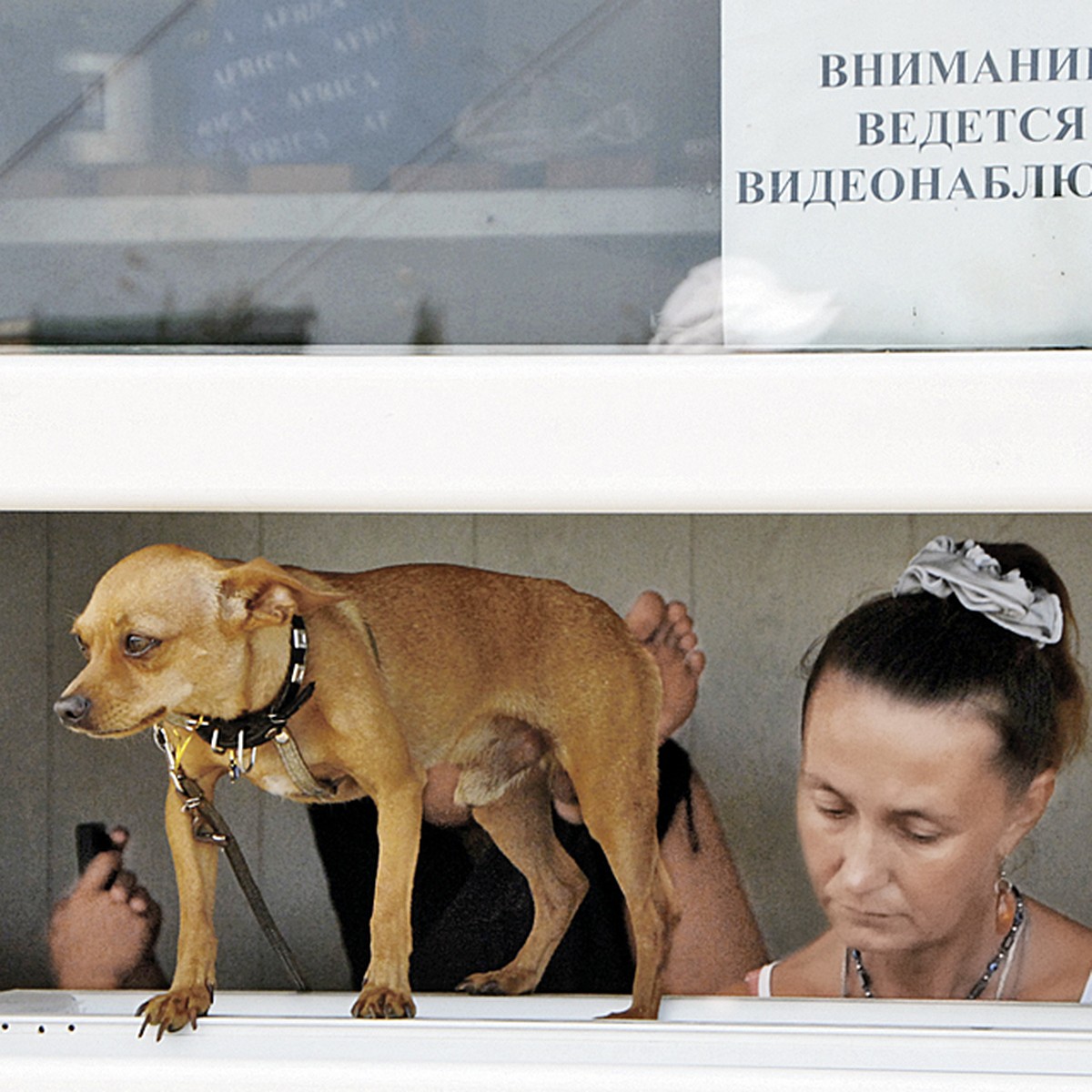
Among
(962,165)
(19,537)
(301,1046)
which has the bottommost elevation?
(301,1046)

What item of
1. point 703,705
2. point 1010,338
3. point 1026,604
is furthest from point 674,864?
point 1010,338

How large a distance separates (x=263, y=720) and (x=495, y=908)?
10.5 inches

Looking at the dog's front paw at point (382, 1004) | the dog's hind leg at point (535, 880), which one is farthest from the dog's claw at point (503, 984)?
the dog's front paw at point (382, 1004)

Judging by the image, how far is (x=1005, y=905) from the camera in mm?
1034

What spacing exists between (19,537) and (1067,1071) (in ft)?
2.87

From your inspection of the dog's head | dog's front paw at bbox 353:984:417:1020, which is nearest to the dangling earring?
dog's front paw at bbox 353:984:417:1020

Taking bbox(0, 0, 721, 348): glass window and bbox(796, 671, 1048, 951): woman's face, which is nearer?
bbox(0, 0, 721, 348): glass window

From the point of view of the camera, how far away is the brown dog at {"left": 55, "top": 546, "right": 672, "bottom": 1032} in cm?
89

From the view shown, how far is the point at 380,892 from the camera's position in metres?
0.96

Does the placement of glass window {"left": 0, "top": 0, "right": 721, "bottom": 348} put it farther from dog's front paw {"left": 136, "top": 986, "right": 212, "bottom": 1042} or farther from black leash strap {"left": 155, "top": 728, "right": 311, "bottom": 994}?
dog's front paw {"left": 136, "top": 986, "right": 212, "bottom": 1042}

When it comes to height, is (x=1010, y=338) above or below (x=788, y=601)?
above

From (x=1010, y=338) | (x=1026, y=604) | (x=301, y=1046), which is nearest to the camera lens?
(x=1010, y=338)

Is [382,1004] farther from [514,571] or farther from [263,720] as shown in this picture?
[514,571]

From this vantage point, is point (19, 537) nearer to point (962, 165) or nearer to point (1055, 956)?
point (962, 165)
